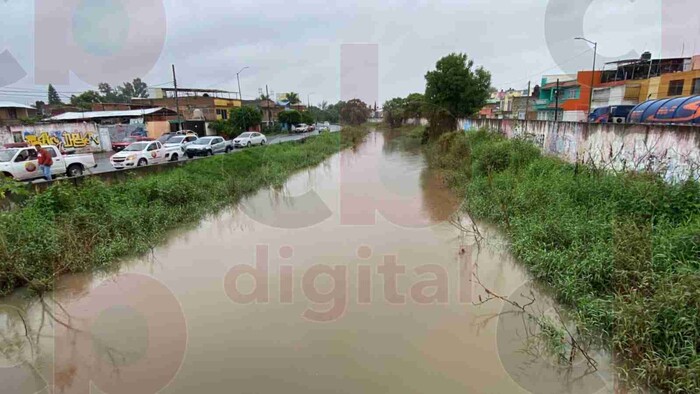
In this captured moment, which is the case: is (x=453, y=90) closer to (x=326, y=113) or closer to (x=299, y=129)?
(x=299, y=129)

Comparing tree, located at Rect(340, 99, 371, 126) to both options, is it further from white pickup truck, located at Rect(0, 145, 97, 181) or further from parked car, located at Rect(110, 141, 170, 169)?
white pickup truck, located at Rect(0, 145, 97, 181)

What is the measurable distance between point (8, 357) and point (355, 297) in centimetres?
415

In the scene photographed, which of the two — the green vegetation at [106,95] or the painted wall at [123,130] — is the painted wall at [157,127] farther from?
the green vegetation at [106,95]

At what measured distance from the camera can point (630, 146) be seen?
7574 millimetres

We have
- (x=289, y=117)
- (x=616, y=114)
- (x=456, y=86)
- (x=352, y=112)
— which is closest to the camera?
(x=616, y=114)

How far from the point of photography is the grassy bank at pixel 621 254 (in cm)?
338

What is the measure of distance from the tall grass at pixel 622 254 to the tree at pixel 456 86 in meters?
20.7

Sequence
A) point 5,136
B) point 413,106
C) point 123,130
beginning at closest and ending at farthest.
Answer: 1. point 5,136
2. point 123,130
3. point 413,106

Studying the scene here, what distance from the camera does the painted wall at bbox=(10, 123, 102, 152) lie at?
66.6ft

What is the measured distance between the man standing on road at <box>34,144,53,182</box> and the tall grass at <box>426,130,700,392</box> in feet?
41.5

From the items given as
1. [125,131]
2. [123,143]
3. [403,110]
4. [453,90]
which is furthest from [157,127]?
[403,110]

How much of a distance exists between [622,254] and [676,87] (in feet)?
96.8

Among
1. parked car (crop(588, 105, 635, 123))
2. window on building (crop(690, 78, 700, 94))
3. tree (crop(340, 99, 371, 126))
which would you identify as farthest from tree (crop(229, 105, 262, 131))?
window on building (crop(690, 78, 700, 94))

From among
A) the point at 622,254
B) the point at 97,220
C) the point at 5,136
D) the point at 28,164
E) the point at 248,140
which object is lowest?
the point at 97,220
